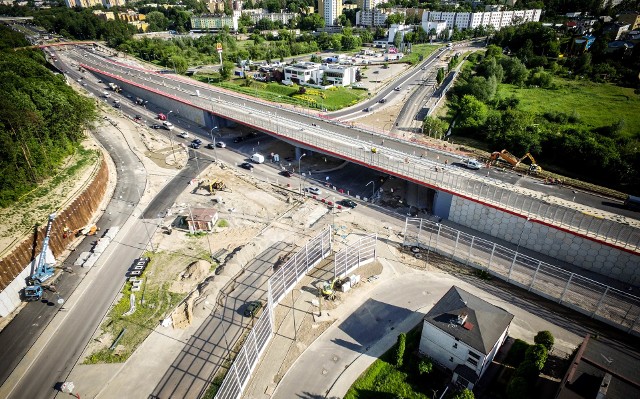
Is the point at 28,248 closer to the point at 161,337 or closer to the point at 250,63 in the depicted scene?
the point at 161,337

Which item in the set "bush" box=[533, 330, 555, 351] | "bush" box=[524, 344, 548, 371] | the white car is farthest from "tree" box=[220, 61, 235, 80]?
"bush" box=[524, 344, 548, 371]

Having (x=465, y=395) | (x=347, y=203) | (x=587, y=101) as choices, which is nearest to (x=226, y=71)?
(x=347, y=203)

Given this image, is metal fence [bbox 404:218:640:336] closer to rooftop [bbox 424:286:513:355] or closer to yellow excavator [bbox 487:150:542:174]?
rooftop [bbox 424:286:513:355]

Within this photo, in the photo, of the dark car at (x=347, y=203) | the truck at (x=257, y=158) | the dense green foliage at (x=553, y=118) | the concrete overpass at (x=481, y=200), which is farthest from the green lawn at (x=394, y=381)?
the dense green foliage at (x=553, y=118)

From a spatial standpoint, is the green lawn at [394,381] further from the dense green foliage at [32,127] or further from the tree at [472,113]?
the tree at [472,113]

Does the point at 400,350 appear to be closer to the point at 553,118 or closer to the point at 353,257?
the point at 353,257

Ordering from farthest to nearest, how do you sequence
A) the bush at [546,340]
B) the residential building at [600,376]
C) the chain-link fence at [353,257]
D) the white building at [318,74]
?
the white building at [318,74]
the chain-link fence at [353,257]
the bush at [546,340]
the residential building at [600,376]
